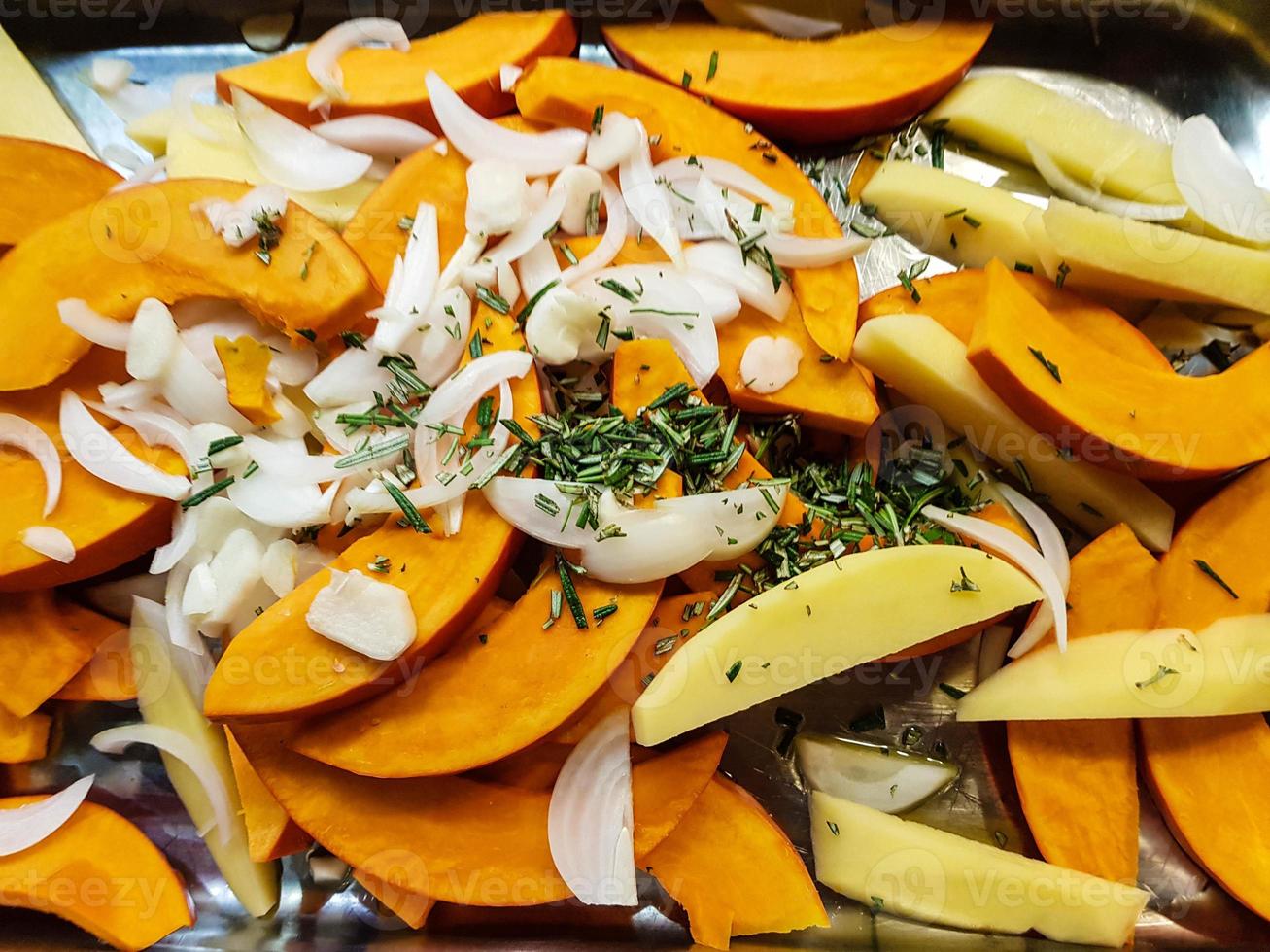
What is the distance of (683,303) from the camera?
1.31 m

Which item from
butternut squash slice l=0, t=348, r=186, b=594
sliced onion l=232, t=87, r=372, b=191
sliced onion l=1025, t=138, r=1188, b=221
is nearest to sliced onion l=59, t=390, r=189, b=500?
butternut squash slice l=0, t=348, r=186, b=594

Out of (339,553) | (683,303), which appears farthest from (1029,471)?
(339,553)

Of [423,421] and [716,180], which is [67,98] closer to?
[423,421]

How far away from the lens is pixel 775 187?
1444mm

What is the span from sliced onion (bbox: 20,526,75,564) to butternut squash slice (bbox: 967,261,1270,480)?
1.35 meters

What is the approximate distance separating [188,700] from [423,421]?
0.62 meters

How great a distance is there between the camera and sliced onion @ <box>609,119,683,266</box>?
1.35 m

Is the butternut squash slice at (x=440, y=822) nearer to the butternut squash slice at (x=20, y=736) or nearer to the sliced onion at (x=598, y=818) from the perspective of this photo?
the sliced onion at (x=598, y=818)

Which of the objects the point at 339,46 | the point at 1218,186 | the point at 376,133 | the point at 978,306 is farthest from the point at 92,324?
the point at 1218,186

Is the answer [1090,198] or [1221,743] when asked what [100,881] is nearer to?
[1221,743]

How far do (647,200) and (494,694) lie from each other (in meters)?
0.78

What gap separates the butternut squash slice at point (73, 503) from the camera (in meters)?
1.28

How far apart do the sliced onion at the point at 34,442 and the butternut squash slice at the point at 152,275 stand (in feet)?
0.20

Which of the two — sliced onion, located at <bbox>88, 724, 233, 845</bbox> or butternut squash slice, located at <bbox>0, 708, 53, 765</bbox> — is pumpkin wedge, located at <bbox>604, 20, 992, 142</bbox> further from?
butternut squash slice, located at <bbox>0, 708, 53, 765</bbox>
